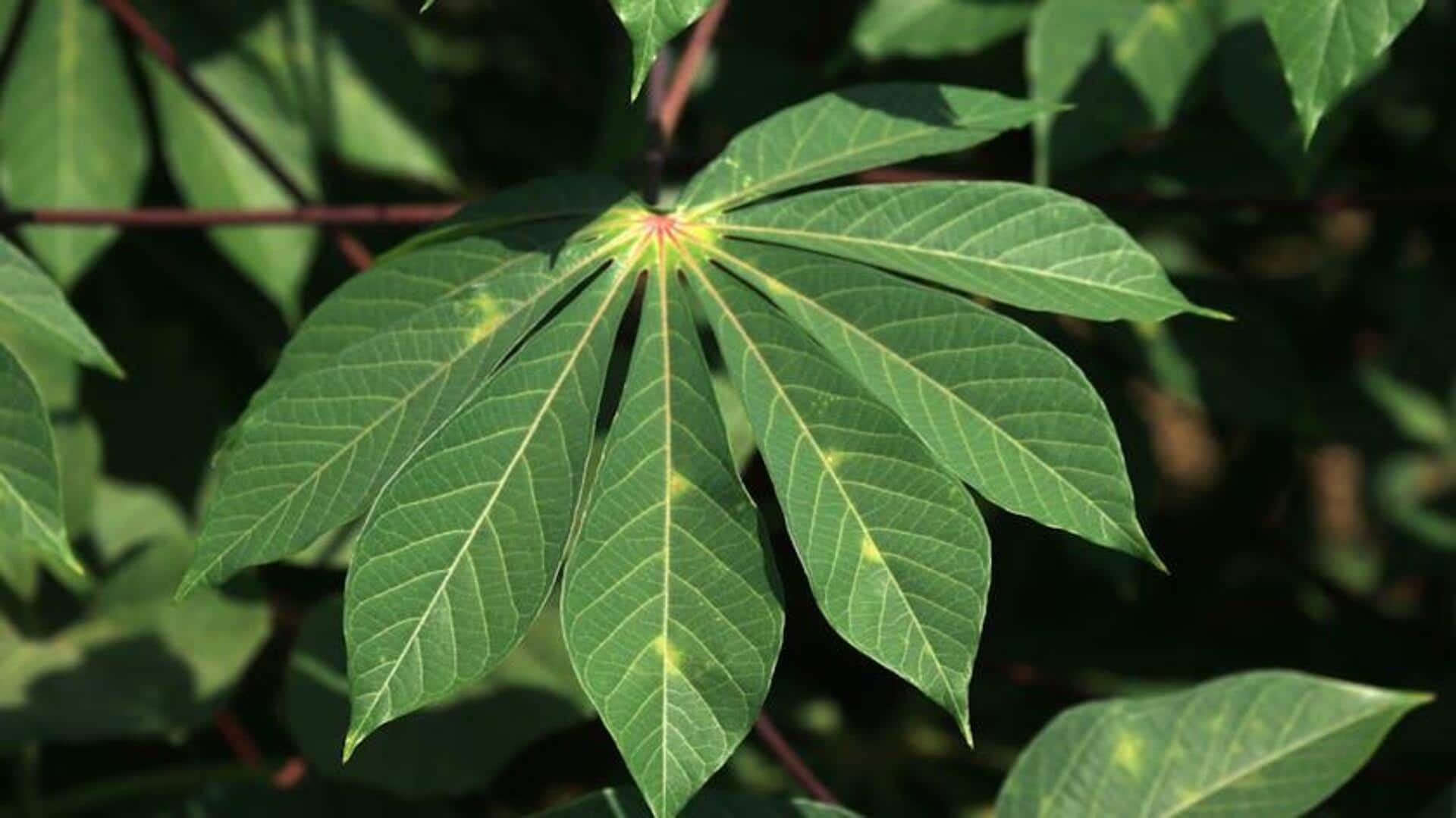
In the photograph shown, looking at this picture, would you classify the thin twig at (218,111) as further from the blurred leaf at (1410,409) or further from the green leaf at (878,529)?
the blurred leaf at (1410,409)

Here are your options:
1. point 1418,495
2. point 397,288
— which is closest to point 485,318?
point 397,288

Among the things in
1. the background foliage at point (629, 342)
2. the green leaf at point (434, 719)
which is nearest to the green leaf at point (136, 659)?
the background foliage at point (629, 342)

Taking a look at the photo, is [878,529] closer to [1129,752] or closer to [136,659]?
[1129,752]

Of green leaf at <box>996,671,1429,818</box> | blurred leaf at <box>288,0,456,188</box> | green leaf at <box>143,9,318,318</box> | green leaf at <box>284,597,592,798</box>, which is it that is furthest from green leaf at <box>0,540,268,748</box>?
green leaf at <box>996,671,1429,818</box>

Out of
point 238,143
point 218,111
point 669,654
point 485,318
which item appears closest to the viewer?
point 669,654

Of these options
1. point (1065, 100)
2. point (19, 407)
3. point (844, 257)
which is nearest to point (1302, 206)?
point (1065, 100)

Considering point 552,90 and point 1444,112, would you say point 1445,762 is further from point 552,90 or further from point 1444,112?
point 552,90
